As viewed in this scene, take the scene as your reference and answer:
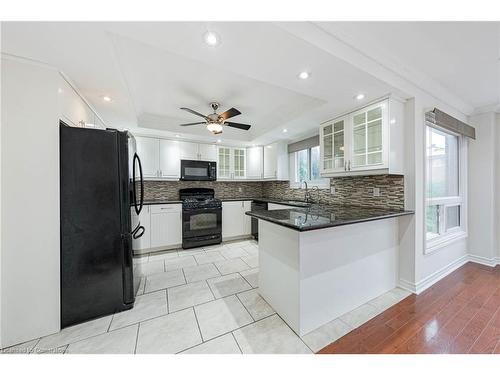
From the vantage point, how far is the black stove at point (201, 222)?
3684 millimetres

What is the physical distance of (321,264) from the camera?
1.61m

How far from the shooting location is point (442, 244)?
2.49m

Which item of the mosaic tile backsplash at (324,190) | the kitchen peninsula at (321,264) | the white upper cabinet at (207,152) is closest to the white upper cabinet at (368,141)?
the mosaic tile backsplash at (324,190)

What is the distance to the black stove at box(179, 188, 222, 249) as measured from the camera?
3.68 meters

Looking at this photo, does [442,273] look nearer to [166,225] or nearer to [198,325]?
[198,325]

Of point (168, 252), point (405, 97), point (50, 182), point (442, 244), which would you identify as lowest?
point (168, 252)

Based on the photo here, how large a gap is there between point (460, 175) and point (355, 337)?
3193 millimetres

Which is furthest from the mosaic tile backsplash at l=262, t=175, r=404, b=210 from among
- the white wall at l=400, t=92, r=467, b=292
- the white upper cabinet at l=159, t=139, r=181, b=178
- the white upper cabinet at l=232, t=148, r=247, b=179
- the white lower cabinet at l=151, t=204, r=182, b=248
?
the white upper cabinet at l=159, t=139, r=181, b=178

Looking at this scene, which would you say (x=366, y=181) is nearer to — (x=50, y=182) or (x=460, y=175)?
(x=460, y=175)

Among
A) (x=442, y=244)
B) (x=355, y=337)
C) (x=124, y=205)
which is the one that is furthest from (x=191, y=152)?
(x=442, y=244)

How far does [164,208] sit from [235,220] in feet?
4.97

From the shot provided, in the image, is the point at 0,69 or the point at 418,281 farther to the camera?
the point at 418,281

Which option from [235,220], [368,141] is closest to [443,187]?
[368,141]

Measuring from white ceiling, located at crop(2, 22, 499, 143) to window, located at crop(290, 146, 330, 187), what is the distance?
4.05 ft
